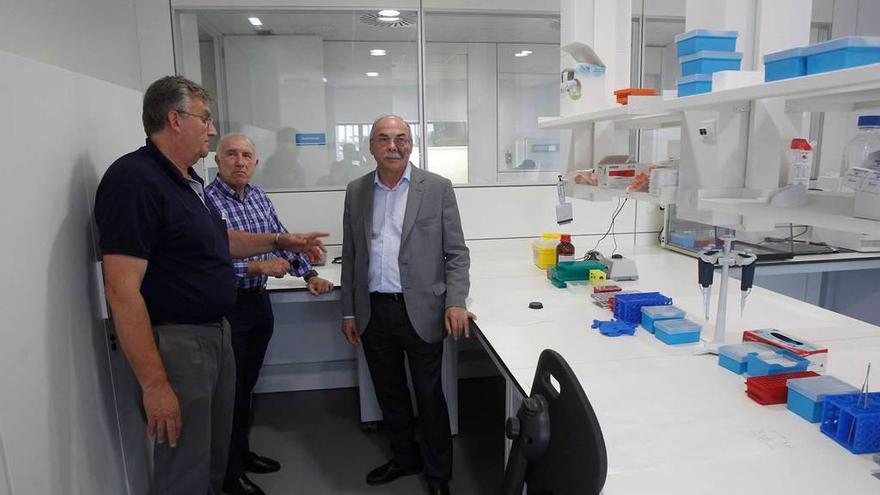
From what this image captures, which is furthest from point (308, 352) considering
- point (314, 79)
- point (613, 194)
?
point (613, 194)

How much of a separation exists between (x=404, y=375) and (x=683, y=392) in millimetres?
1254

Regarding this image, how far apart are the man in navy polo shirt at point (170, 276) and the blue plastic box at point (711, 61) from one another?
4.85 feet

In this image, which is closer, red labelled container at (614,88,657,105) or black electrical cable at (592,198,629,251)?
red labelled container at (614,88,657,105)

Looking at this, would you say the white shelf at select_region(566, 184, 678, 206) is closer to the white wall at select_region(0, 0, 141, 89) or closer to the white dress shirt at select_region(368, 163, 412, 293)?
the white dress shirt at select_region(368, 163, 412, 293)

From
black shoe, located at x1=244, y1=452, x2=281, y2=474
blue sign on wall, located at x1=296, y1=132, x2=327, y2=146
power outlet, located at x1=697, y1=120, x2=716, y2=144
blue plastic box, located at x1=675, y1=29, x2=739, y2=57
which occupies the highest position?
blue plastic box, located at x1=675, y1=29, x2=739, y2=57

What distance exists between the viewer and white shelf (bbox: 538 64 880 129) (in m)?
0.98

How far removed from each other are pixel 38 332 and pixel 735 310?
2348 mm

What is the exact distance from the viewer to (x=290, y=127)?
3342mm

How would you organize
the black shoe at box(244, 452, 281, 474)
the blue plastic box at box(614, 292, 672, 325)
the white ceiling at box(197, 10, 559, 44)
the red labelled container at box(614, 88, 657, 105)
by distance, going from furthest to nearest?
the white ceiling at box(197, 10, 559, 44)
the black shoe at box(244, 452, 281, 474)
the blue plastic box at box(614, 292, 672, 325)
the red labelled container at box(614, 88, 657, 105)

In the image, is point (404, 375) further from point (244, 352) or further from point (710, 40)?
point (710, 40)

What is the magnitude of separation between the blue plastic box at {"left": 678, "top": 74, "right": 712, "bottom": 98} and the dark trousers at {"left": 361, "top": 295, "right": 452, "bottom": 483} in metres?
1.29

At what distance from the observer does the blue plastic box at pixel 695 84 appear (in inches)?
58.9

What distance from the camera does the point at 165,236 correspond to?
5.01 ft

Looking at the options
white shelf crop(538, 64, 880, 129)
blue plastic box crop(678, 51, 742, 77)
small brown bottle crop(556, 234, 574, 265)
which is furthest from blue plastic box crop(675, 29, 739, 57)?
small brown bottle crop(556, 234, 574, 265)
